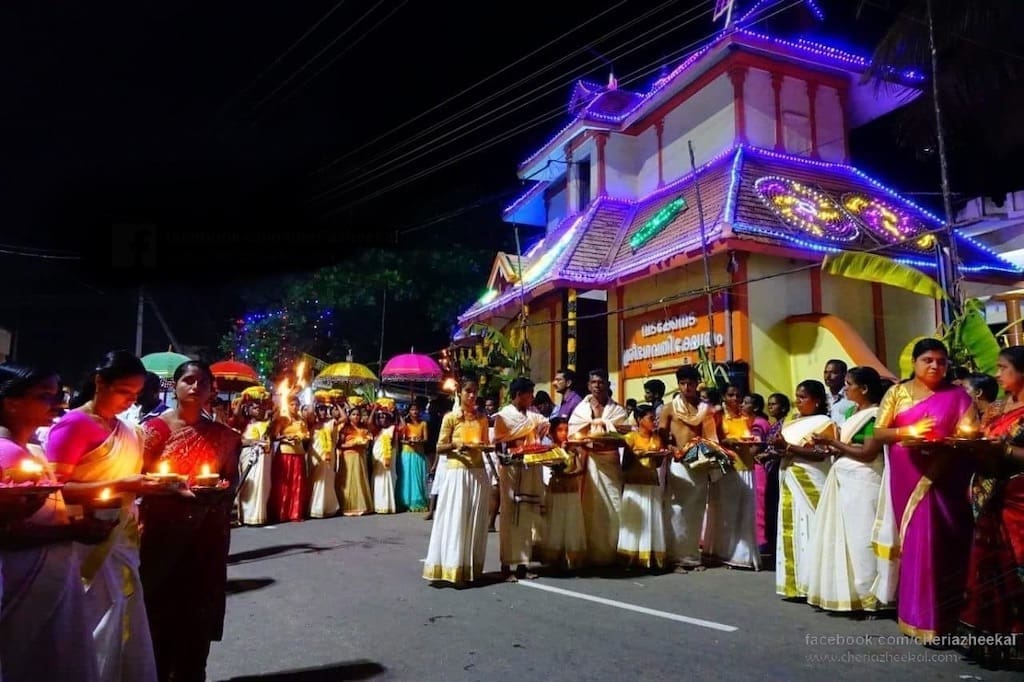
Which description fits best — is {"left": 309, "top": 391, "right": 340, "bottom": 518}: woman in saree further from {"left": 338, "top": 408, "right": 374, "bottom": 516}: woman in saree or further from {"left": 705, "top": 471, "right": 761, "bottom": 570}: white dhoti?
{"left": 705, "top": 471, "right": 761, "bottom": 570}: white dhoti

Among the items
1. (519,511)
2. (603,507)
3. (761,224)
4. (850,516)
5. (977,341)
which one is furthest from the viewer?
(761,224)

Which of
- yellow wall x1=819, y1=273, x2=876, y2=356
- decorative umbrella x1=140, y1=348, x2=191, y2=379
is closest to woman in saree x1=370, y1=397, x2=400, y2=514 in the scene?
decorative umbrella x1=140, y1=348, x2=191, y2=379

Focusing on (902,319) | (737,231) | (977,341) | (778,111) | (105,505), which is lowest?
(105,505)

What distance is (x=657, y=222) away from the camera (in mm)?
14234

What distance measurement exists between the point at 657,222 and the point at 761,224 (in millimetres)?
2699

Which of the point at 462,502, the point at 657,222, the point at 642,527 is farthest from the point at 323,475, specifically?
the point at 657,222

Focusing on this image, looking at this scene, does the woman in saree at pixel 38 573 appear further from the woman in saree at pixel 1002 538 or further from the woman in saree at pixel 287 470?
the woman in saree at pixel 287 470

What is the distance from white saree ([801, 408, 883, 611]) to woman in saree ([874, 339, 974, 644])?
0.56m

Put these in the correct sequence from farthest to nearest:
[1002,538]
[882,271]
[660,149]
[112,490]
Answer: [660,149] < [882,271] < [1002,538] < [112,490]

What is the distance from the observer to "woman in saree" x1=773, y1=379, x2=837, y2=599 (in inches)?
230

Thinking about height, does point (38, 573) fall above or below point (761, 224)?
below

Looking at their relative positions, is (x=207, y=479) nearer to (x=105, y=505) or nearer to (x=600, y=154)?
(x=105, y=505)

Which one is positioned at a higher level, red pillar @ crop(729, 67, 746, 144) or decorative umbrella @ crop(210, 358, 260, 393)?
red pillar @ crop(729, 67, 746, 144)

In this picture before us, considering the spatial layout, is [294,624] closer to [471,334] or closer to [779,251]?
[779,251]
